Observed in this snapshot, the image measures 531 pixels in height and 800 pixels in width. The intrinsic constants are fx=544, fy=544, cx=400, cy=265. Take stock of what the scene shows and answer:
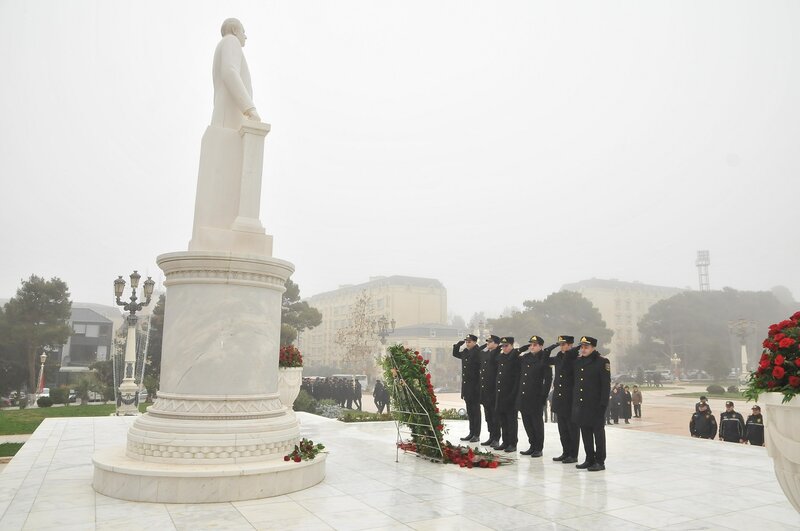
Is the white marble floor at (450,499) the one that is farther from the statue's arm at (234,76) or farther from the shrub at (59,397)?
the shrub at (59,397)

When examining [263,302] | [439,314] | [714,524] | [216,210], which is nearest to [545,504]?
[714,524]

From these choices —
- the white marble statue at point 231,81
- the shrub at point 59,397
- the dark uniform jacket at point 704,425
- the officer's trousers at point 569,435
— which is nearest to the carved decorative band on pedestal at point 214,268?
the white marble statue at point 231,81

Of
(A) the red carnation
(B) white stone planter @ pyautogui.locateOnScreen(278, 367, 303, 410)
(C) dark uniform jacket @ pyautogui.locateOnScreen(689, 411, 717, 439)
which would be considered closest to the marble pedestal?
(A) the red carnation

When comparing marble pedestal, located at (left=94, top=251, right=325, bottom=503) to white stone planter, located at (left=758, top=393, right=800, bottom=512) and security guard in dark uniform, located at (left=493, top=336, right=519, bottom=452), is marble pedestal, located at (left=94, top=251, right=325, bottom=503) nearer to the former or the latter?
security guard in dark uniform, located at (left=493, top=336, right=519, bottom=452)

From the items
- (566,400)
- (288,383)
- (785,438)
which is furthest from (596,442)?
(288,383)

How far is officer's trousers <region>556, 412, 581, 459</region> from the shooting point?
8102mm

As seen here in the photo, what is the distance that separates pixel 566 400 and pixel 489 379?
5.48 ft

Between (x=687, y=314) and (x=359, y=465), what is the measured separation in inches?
2591

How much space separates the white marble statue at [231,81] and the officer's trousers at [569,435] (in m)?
6.22

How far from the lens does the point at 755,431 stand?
12.8 m

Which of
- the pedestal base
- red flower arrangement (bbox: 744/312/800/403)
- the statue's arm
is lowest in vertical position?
the pedestal base

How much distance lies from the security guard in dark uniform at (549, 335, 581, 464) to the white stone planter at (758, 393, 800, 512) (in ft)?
14.4

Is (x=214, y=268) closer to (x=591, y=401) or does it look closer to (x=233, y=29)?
(x=233, y=29)

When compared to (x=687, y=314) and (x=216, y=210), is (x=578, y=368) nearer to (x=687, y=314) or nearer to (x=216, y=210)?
(x=216, y=210)
